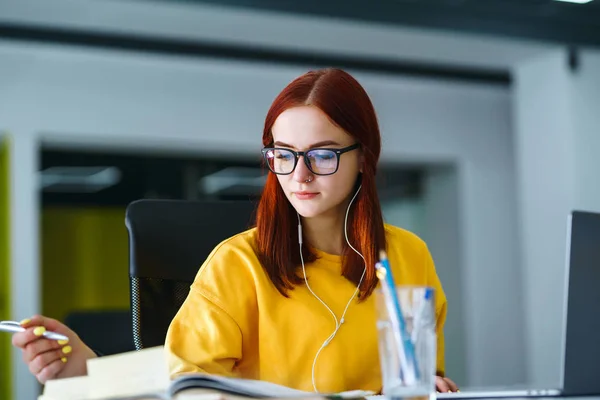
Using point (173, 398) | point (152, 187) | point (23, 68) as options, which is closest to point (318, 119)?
point (173, 398)

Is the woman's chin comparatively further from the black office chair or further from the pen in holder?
the pen in holder

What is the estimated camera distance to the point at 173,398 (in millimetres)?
1082

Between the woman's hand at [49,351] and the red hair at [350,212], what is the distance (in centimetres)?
39

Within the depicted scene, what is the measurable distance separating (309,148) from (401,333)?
22.0 inches

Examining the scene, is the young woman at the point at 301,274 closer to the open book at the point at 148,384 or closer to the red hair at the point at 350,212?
the red hair at the point at 350,212

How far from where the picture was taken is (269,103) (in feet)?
19.7

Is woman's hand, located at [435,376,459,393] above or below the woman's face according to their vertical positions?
below

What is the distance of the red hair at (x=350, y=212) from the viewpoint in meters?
1.55

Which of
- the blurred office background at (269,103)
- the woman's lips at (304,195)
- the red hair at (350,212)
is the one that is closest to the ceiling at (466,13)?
the blurred office background at (269,103)

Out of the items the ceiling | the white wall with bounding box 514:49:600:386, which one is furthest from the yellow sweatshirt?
the white wall with bounding box 514:49:600:386

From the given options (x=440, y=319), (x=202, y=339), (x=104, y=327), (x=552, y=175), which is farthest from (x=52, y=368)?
(x=552, y=175)

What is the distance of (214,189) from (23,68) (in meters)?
2.09

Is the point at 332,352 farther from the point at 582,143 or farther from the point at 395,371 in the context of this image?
the point at 582,143

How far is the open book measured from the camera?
111 centimetres
